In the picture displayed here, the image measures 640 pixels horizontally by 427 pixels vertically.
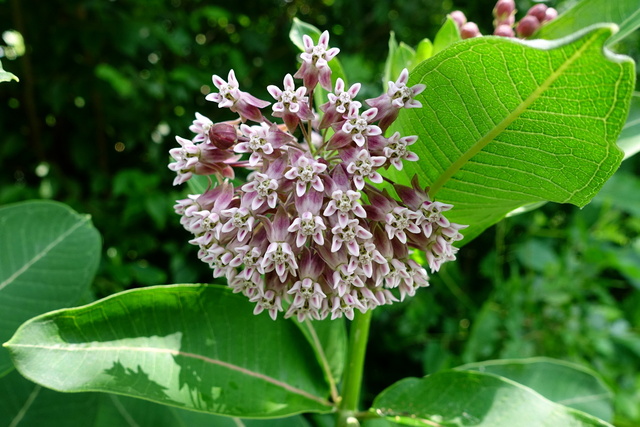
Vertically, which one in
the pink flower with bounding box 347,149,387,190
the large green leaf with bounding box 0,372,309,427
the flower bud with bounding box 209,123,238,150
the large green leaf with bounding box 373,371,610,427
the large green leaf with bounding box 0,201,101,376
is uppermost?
the flower bud with bounding box 209,123,238,150

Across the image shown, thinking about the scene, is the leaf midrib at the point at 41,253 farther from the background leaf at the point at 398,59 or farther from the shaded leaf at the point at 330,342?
the background leaf at the point at 398,59

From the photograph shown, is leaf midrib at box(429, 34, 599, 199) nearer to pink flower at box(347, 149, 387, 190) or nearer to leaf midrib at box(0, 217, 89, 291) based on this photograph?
pink flower at box(347, 149, 387, 190)

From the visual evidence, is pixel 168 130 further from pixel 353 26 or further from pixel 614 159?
pixel 614 159

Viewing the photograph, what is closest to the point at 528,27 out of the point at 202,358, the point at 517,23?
the point at 517,23

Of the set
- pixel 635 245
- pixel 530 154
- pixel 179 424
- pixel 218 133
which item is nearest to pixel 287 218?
pixel 218 133

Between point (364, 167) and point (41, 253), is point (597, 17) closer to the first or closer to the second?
point (364, 167)

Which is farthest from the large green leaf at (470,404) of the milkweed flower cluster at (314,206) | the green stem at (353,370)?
the milkweed flower cluster at (314,206)

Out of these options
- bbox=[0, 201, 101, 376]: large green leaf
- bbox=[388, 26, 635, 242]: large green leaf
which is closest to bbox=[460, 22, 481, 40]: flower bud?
bbox=[388, 26, 635, 242]: large green leaf
